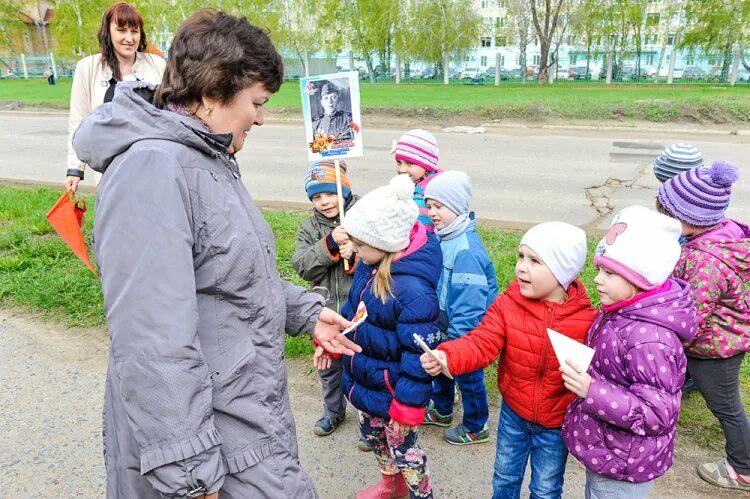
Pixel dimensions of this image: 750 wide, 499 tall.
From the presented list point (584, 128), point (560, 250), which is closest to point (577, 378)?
point (560, 250)

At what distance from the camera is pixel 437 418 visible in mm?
3475

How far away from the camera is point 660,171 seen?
3.68 m

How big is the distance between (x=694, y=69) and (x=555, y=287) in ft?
124

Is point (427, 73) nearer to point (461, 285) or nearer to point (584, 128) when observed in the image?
point (584, 128)

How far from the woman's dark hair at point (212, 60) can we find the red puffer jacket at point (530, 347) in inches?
55.2

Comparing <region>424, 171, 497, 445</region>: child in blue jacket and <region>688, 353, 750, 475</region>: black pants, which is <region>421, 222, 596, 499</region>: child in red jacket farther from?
<region>688, 353, 750, 475</region>: black pants

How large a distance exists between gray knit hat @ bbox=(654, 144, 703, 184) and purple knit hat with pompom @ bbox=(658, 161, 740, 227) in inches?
30.3

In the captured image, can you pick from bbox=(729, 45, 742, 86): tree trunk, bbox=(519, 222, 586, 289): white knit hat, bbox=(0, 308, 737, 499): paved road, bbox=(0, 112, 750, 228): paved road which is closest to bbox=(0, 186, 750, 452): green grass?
bbox=(0, 308, 737, 499): paved road

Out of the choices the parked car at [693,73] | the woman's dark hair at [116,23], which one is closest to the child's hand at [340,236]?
the woman's dark hair at [116,23]

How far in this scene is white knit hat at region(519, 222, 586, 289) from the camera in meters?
2.33

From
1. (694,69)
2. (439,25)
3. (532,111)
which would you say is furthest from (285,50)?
(532,111)

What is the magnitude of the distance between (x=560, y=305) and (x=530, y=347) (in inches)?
8.6

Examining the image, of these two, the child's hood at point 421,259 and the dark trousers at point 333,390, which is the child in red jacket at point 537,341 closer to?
the child's hood at point 421,259

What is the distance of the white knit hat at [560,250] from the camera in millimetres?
2332
